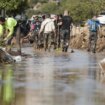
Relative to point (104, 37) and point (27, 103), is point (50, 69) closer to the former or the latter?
point (27, 103)

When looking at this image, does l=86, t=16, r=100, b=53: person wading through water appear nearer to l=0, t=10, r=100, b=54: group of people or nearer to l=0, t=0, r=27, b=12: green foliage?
l=0, t=10, r=100, b=54: group of people

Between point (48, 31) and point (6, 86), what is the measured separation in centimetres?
1460

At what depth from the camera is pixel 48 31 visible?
27.4 metres

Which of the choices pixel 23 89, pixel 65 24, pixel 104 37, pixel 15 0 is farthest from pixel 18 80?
pixel 15 0

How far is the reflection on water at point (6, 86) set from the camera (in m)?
10.9

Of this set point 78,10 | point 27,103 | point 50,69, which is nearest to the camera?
point 27,103

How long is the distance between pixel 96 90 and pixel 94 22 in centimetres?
1458

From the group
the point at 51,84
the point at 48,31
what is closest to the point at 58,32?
the point at 48,31

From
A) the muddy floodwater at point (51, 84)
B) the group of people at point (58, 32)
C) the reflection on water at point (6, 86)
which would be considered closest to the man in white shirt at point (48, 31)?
the group of people at point (58, 32)

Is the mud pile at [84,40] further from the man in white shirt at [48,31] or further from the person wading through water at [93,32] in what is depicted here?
the man in white shirt at [48,31]

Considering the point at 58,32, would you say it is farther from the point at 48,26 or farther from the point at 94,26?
the point at 94,26

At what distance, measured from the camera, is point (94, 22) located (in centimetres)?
2667

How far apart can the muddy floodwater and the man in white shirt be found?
304 inches

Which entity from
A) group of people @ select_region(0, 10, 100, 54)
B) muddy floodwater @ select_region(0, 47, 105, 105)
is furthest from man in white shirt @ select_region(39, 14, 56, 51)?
muddy floodwater @ select_region(0, 47, 105, 105)
